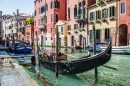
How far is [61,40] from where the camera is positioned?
92.7 ft

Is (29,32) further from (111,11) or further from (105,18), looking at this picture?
(111,11)

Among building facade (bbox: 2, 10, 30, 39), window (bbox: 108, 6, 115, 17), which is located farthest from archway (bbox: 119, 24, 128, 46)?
building facade (bbox: 2, 10, 30, 39)

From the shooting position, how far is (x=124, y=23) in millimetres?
16938

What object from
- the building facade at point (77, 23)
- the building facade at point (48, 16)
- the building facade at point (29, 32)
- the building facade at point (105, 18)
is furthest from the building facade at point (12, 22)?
the building facade at point (105, 18)

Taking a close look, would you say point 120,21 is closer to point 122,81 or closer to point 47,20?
point 122,81

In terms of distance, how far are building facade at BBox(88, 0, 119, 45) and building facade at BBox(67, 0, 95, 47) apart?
134cm

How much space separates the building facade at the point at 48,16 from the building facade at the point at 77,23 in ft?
11.8

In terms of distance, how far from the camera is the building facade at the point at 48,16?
2956 cm

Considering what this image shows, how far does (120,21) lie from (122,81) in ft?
41.0

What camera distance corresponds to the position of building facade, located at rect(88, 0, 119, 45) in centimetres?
Answer: 1780

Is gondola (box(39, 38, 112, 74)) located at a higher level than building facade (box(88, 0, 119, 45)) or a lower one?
lower

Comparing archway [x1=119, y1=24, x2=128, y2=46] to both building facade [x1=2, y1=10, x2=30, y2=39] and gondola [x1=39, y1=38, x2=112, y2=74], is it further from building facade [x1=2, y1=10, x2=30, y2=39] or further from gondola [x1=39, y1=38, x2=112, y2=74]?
building facade [x1=2, y1=10, x2=30, y2=39]

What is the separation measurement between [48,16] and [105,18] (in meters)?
14.6

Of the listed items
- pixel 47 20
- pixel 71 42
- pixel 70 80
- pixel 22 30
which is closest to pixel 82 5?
pixel 71 42
